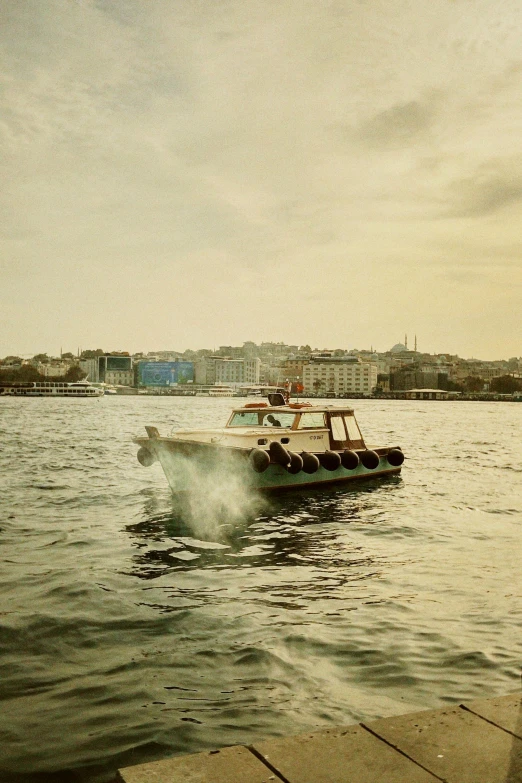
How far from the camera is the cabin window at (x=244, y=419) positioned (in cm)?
2106

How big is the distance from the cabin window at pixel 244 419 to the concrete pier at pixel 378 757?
16.5 metres

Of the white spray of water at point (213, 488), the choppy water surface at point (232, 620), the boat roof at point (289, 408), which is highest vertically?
the boat roof at point (289, 408)

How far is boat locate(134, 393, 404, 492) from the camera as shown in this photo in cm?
1814

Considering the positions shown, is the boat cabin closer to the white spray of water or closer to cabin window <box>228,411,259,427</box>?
cabin window <box>228,411,259,427</box>

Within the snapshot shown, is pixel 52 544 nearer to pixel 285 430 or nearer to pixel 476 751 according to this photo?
pixel 285 430

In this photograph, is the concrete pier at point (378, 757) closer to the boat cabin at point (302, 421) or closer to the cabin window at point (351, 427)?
the boat cabin at point (302, 421)

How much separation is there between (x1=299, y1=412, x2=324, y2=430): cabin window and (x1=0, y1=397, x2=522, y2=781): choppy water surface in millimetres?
2079

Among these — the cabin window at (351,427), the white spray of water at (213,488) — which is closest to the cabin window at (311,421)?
the cabin window at (351,427)

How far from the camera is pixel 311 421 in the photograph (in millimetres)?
21281

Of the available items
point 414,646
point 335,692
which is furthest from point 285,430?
point 335,692

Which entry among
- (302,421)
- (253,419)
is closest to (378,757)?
(302,421)

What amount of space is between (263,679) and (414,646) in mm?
1952

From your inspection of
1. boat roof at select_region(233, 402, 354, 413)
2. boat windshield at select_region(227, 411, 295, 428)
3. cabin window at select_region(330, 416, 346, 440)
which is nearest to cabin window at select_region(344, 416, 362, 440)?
cabin window at select_region(330, 416, 346, 440)

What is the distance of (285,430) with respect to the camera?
1989 cm
